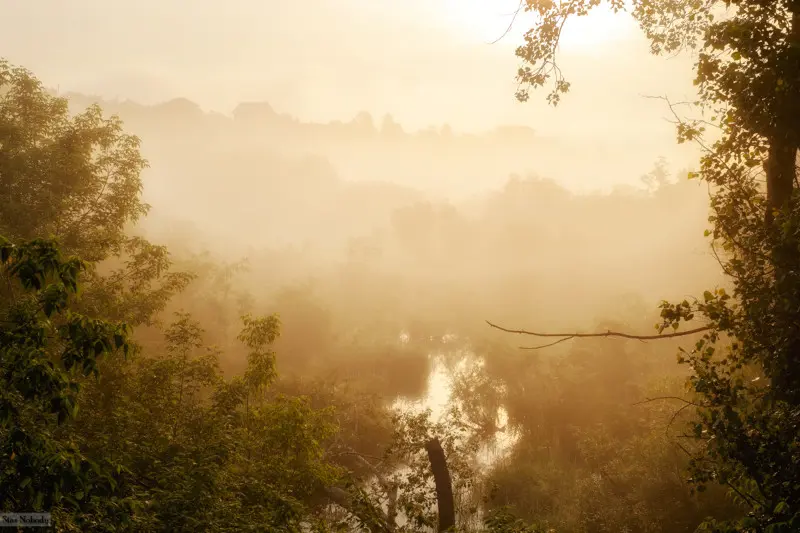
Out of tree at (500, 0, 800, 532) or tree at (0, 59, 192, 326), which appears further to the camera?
tree at (0, 59, 192, 326)

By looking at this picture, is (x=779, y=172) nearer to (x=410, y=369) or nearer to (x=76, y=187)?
(x=76, y=187)

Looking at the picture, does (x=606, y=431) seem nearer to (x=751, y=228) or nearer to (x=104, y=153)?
(x=751, y=228)

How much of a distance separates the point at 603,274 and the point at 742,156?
6161 centimetres

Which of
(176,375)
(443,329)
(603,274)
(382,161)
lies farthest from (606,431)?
(382,161)

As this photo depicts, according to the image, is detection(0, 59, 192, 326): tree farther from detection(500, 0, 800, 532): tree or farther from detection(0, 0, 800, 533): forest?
detection(500, 0, 800, 532): tree

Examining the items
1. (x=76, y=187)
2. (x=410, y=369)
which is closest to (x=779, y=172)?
(x=76, y=187)

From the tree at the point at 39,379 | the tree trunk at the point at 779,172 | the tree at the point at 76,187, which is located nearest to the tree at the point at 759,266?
the tree trunk at the point at 779,172

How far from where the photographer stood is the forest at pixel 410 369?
4.62m
